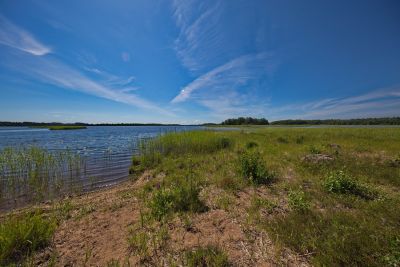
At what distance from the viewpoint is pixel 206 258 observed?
2971mm

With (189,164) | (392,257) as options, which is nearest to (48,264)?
(392,257)

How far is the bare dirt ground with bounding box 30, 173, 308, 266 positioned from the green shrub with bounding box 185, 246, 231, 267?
17 cm

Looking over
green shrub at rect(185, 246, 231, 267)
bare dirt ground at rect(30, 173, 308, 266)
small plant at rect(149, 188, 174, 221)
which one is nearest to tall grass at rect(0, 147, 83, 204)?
bare dirt ground at rect(30, 173, 308, 266)

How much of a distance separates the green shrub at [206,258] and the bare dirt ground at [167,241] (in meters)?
0.17

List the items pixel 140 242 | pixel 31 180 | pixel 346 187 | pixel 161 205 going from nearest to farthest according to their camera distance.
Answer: pixel 140 242
pixel 161 205
pixel 346 187
pixel 31 180

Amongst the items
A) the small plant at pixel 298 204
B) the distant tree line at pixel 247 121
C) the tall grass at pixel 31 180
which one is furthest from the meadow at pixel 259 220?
the distant tree line at pixel 247 121

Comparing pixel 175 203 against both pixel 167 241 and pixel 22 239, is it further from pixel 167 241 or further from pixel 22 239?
pixel 22 239

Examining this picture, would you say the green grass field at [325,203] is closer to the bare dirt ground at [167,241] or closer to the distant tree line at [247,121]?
the bare dirt ground at [167,241]

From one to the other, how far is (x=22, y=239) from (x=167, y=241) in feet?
8.93

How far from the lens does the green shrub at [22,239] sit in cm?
300

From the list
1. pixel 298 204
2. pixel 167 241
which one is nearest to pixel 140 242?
pixel 167 241

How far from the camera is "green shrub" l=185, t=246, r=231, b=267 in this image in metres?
2.85

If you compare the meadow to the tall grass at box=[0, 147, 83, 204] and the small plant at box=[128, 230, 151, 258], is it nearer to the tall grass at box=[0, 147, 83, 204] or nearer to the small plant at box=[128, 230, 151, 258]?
the small plant at box=[128, 230, 151, 258]

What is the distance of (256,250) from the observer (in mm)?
3227
